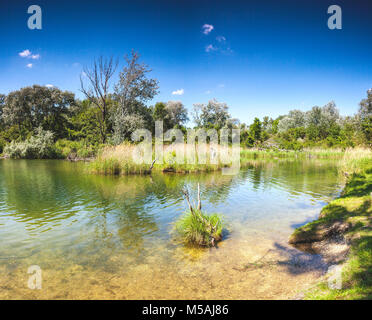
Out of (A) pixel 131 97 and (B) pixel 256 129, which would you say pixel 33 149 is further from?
(B) pixel 256 129

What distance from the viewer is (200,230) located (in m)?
5.14

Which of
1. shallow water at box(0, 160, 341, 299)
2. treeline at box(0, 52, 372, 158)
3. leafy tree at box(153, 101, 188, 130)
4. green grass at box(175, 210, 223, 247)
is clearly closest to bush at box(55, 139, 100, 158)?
treeline at box(0, 52, 372, 158)

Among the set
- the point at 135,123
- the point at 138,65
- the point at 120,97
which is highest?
the point at 138,65

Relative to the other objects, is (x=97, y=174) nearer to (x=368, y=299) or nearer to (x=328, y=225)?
(x=328, y=225)

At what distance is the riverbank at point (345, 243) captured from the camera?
2883 mm

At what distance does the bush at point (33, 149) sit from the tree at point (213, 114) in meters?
32.9

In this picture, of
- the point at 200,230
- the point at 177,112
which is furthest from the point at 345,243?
the point at 177,112

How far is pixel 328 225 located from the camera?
517 cm

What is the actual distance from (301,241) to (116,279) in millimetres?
3837

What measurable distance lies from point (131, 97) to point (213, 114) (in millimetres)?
28607

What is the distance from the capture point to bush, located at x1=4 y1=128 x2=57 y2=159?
88.0ft
